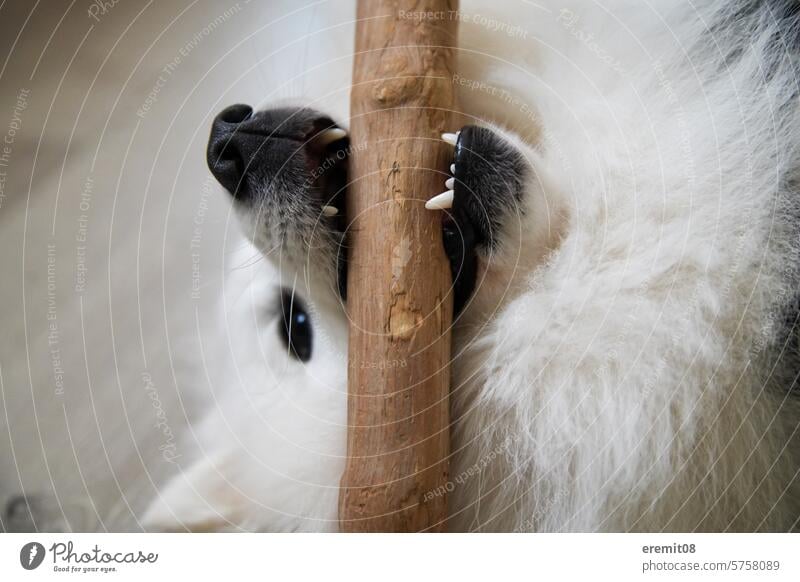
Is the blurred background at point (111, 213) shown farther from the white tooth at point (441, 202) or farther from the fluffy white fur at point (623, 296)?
the white tooth at point (441, 202)

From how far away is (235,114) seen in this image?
1.48ft

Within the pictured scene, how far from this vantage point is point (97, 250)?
51 cm

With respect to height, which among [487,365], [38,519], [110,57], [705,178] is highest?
[110,57]

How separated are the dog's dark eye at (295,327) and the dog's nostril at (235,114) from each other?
0.14 m

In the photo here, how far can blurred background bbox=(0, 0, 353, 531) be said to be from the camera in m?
0.51

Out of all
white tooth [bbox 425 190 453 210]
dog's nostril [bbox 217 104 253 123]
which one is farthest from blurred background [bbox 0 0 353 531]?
white tooth [bbox 425 190 453 210]

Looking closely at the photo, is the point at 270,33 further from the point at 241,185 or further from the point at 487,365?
the point at 487,365

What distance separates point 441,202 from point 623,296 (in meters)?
0.15

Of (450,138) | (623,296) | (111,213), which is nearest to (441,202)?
(450,138)

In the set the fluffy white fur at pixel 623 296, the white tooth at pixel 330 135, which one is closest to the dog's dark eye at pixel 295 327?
the fluffy white fur at pixel 623 296

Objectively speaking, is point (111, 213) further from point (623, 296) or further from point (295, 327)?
point (623, 296)

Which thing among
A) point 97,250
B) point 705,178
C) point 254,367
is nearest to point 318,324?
point 254,367

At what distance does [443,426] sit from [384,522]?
0.07 meters

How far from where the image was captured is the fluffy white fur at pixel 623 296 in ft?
1.49
